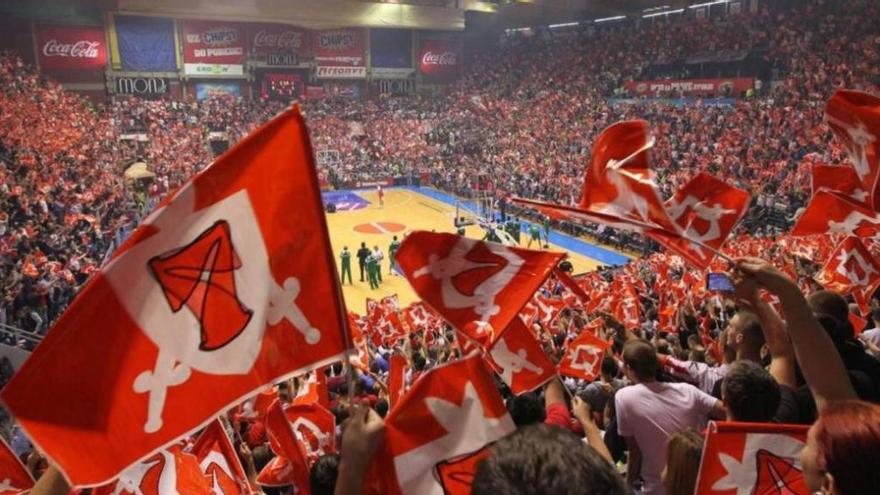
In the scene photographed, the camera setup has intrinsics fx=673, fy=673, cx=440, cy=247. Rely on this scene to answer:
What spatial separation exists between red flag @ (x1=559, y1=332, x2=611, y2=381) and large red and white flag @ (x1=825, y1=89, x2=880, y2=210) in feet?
7.57

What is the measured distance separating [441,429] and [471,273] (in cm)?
137

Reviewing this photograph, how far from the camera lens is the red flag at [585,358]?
5746mm

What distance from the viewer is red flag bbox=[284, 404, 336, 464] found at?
4.54m

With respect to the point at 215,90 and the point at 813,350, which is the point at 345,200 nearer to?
the point at 215,90

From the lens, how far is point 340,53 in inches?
1704

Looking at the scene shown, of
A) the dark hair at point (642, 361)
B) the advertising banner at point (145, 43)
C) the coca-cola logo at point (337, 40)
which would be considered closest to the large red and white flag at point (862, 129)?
the dark hair at point (642, 361)

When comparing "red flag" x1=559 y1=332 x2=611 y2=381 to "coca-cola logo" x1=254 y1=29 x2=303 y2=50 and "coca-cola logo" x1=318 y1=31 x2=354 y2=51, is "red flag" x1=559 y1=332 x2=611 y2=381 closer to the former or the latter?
"coca-cola logo" x1=254 y1=29 x2=303 y2=50

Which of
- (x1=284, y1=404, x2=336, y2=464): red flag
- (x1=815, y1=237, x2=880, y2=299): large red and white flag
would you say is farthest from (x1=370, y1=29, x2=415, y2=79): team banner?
(x1=284, y1=404, x2=336, y2=464): red flag

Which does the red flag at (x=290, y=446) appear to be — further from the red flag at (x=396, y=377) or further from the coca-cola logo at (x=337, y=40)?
the coca-cola logo at (x=337, y=40)

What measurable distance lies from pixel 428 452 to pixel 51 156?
76.0 ft

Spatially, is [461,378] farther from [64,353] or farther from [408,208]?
[408,208]

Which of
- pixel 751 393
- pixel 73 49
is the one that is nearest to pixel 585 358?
pixel 751 393

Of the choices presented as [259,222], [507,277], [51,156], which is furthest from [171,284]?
[51,156]

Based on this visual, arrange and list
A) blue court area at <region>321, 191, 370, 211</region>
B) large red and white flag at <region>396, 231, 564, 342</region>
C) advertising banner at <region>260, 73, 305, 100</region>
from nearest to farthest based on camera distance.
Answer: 1. large red and white flag at <region>396, 231, 564, 342</region>
2. blue court area at <region>321, 191, 370, 211</region>
3. advertising banner at <region>260, 73, 305, 100</region>
